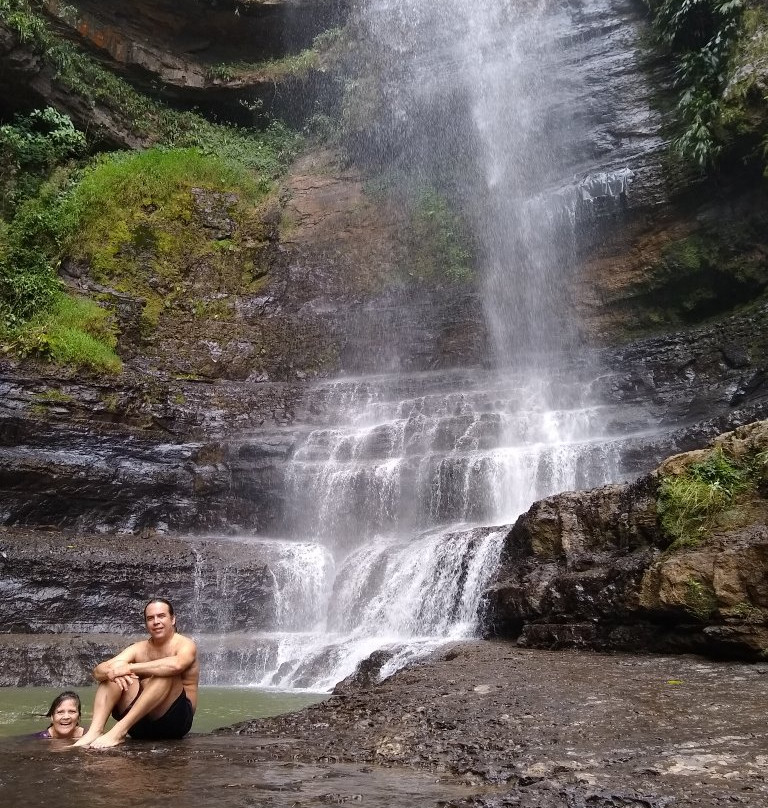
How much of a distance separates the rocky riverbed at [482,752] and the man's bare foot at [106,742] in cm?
7

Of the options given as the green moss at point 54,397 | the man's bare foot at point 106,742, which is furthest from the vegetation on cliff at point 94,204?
the man's bare foot at point 106,742

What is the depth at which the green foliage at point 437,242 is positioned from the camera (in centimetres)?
2033

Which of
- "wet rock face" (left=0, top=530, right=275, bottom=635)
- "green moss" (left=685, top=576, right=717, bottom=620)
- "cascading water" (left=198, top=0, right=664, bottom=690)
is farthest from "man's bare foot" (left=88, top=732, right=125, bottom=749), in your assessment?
"wet rock face" (left=0, top=530, right=275, bottom=635)

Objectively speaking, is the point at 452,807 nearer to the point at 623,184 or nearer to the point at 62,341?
Result: the point at 62,341

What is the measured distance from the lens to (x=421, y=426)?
587 inches

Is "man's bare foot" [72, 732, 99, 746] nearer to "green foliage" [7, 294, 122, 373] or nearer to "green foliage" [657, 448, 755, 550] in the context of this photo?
"green foliage" [657, 448, 755, 550]

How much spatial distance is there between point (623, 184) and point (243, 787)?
1716 cm

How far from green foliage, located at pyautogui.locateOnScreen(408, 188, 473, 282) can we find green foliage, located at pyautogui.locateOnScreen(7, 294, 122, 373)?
8.50 metres

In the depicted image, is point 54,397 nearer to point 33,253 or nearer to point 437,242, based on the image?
point 33,253

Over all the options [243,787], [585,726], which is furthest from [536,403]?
[243,787]

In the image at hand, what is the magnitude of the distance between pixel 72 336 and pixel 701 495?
43.6 ft

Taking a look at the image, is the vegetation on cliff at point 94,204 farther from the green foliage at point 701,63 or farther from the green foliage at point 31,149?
the green foliage at point 701,63

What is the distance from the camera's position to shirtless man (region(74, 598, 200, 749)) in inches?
168

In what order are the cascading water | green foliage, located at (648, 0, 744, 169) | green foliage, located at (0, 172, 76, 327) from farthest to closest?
green foliage, located at (0, 172, 76, 327), green foliage, located at (648, 0, 744, 169), the cascading water
